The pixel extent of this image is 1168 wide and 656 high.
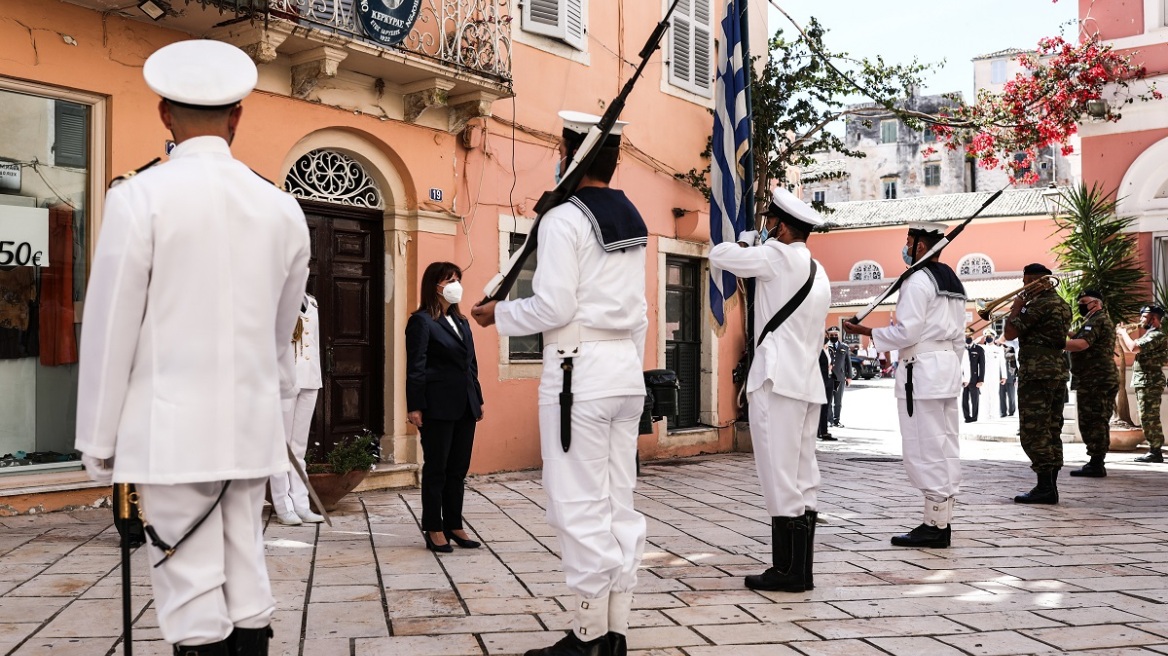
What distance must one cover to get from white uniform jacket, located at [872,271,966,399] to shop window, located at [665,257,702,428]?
6.87m

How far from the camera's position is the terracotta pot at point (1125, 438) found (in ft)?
46.8

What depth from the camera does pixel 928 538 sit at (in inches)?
264

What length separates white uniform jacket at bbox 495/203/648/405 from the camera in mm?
3955

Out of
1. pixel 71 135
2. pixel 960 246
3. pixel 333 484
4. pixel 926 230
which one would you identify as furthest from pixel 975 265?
pixel 71 135

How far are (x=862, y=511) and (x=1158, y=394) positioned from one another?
21.0 ft

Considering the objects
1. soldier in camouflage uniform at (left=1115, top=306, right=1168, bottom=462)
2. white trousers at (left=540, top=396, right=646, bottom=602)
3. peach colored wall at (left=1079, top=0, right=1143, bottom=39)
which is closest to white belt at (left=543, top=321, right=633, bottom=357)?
white trousers at (left=540, top=396, right=646, bottom=602)

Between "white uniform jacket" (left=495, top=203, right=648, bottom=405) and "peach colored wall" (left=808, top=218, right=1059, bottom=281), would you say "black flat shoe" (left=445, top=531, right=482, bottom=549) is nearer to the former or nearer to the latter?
"white uniform jacket" (left=495, top=203, right=648, bottom=405)

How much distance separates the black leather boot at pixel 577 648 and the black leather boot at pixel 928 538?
3.40 metres

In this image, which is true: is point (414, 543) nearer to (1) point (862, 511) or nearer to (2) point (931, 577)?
(2) point (931, 577)

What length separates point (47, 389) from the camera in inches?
313

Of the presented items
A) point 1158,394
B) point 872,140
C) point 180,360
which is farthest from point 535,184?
point 872,140

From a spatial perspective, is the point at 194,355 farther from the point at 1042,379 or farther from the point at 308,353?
the point at 1042,379

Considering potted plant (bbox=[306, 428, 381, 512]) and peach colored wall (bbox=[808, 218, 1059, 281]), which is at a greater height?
peach colored wall (bbox=[808, 218, 1059, 281])

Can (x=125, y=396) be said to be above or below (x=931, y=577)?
above
